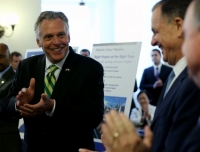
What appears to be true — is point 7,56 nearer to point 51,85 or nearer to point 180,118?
point 51,85

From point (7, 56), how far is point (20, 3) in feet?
12.2

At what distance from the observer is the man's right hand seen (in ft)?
6.09

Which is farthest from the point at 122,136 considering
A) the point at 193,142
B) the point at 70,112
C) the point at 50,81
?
the point at 50,81

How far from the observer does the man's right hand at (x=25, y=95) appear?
6.09 feet

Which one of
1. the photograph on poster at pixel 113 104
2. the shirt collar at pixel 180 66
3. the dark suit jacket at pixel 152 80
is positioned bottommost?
the dark suit jacket at pixel 152 80

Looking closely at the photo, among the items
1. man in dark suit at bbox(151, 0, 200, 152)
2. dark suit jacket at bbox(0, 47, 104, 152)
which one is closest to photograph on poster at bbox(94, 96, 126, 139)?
dark suit jacket at bbox(0, 47, 104, 152)

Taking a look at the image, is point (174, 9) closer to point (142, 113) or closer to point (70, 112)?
point (70, 112)

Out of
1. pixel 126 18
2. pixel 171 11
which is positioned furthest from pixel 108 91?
pixel 126 18

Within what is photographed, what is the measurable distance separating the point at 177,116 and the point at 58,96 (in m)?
0.95

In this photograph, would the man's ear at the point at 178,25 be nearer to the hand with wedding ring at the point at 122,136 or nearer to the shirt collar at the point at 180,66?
the shirt collar at the point at 180,66

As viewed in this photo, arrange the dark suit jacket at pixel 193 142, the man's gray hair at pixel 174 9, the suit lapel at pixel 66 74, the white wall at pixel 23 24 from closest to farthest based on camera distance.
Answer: the dark suit jacket at pixel 193 142, the man's gray hair at pixel 174 9, the suit lapel at pixel 66 74, the white wall at pixel 23 24

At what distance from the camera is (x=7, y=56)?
3250 mm

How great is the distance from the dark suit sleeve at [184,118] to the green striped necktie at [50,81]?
1012 mm

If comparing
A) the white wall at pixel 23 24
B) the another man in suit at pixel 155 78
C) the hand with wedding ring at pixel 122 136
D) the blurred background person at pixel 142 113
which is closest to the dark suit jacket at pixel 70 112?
the hand with wedding ring at pixel 122 136
